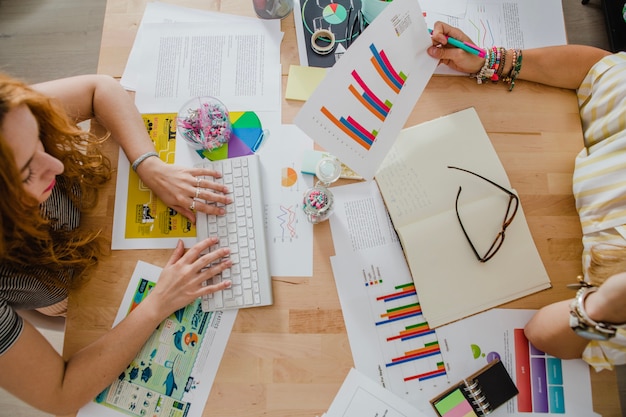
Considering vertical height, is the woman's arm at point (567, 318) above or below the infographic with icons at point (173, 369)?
above

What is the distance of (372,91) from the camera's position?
86cm

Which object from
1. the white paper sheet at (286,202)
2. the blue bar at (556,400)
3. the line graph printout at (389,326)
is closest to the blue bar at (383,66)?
the white paper sheet at (286,202)

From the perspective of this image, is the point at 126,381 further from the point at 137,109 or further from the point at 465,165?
the point at 465,165

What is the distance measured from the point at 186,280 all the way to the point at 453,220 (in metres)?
0.59

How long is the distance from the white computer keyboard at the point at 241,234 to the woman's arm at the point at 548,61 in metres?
0.52

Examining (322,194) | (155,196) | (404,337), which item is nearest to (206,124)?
(155,196)

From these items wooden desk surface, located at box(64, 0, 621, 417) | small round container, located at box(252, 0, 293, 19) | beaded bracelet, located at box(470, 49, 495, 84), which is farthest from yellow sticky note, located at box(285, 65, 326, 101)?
beaded bracelet, located at box(470, 49, 495, 84)

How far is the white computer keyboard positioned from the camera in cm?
91

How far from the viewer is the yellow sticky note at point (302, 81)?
3.37 ft

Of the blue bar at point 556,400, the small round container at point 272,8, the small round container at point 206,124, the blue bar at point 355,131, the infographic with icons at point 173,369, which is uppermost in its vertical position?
the small round container at point 272,8

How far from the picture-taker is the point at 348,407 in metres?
0.88

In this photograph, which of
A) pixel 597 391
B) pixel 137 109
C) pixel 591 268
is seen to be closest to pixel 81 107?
pixel 137 109

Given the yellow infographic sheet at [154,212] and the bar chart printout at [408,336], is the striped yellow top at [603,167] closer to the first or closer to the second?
the bar chart printout at [408,336]

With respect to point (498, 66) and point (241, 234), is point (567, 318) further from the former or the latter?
point (241, 234)
